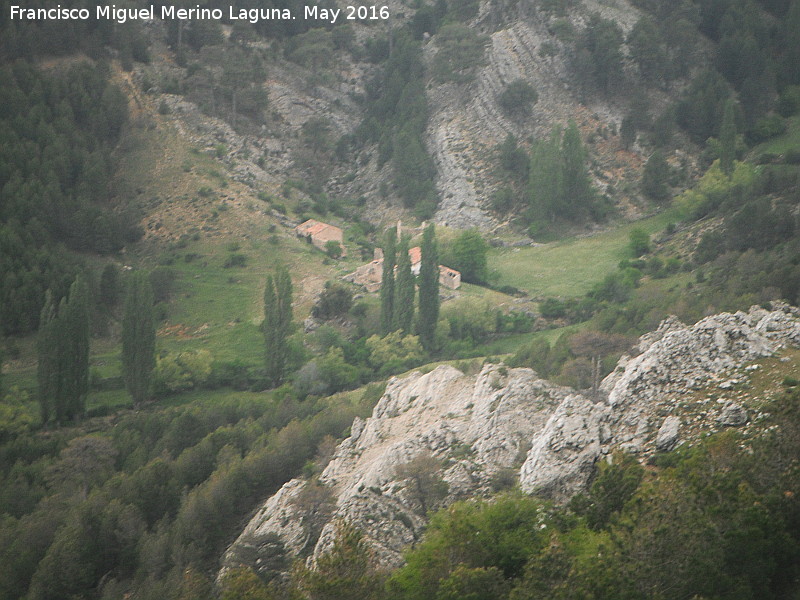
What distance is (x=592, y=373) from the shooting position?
5869 centimetres

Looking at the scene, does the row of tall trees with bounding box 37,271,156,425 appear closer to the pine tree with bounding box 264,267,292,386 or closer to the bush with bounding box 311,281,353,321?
the pine tree with bounding box 264,267,292,386

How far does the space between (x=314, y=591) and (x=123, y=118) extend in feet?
288

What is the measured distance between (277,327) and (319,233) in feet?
A: 80.8

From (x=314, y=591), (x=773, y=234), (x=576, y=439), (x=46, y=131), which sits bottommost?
(x=314, y=591)

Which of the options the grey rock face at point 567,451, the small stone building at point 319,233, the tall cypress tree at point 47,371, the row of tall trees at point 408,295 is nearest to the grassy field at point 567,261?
the row of tall trees at point 408,295

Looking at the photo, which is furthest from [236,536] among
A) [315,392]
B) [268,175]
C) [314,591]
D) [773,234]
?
[268,175]

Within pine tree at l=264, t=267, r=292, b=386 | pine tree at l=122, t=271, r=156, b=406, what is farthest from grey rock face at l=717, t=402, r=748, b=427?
pine tree at l=122, t=271, r=156, b=406

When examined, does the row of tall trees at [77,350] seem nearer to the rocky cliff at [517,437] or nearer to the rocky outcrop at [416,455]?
the rocky outcrop at [416,455]

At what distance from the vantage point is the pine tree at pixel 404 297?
88562 mm

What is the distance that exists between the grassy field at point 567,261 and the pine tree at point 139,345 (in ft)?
119

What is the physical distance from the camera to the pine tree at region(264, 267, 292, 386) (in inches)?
3263

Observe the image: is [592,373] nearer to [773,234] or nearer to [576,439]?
[576,439]

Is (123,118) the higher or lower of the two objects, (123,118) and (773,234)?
the higher

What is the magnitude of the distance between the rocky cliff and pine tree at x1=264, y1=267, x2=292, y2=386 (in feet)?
89.2
